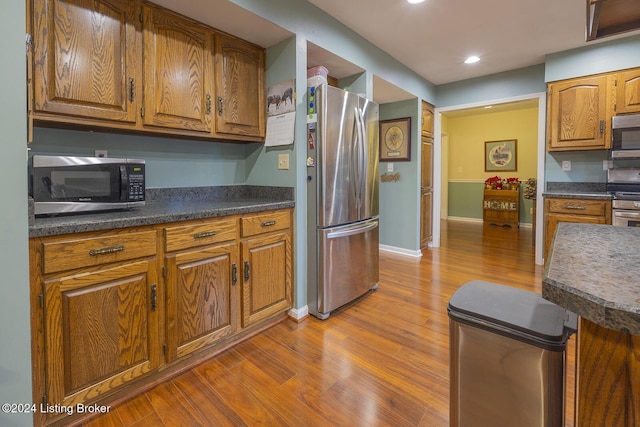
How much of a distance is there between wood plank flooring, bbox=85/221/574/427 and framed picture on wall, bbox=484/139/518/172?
5261mm

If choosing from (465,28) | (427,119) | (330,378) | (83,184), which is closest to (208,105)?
(83,184)

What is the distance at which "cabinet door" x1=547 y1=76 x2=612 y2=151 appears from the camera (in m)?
3.22

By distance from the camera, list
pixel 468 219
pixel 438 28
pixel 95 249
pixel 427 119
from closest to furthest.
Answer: pixel 95 249 < pixel 438 28 < pixel 427 119 < pixel 468 219

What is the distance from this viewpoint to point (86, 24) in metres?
1.61

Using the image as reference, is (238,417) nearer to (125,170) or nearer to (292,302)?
(292,302)

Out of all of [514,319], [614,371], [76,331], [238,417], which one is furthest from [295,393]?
[614,371]

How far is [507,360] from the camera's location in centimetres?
87

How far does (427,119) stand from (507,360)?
159 inches

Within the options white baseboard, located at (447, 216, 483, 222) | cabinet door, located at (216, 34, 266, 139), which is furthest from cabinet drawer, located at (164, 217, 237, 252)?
white baseboard, located at (447, 216, 483, 222)

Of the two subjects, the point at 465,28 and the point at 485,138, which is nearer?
the point at 465,28

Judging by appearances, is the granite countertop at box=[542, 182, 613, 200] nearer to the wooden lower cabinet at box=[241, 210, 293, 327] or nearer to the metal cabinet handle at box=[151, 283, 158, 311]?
the wooden lower cabinet at box=[241, 210, 293, 327]

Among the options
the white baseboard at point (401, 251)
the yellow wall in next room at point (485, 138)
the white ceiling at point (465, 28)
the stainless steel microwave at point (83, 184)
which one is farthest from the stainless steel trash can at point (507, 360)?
the yellow wall in next room at point (485, 138)

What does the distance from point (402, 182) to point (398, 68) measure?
145cm

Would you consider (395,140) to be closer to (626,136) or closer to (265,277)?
(626,136)
